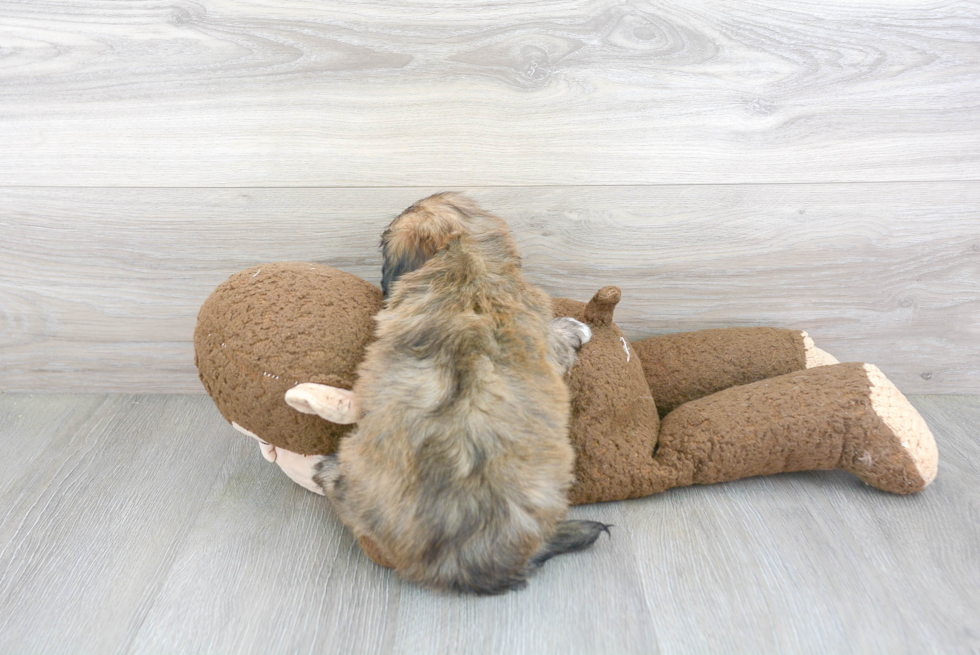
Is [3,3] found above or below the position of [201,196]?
above

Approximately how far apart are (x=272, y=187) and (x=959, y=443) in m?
1.61

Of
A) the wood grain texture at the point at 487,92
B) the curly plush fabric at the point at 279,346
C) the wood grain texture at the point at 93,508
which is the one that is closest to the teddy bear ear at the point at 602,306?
the wood grain texture at the point at 487,92

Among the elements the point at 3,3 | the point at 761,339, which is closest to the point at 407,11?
the point at 3,3

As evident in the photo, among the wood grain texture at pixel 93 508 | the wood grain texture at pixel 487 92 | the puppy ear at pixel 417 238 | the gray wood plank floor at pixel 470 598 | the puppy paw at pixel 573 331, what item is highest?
the wood grain texture at pixel 487 92

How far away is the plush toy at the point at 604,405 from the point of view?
105 centimetres

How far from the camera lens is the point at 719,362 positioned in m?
1.38

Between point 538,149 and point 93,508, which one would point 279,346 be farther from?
point 538,149

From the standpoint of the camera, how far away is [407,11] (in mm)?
1269

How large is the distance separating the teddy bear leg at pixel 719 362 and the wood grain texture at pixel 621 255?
0.12 m

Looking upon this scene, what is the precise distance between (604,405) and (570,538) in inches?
10.0

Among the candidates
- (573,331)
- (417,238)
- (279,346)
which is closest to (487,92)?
(417,238)

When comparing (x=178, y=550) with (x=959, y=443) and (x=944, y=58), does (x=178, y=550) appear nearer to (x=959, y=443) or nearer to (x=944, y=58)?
(x=959, y=443)

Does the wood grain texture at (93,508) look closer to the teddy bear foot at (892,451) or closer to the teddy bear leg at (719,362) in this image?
the teddy bear leg at (719,362)

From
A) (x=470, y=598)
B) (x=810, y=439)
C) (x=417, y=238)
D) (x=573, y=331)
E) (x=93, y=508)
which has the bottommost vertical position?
(x=93, y=508)
